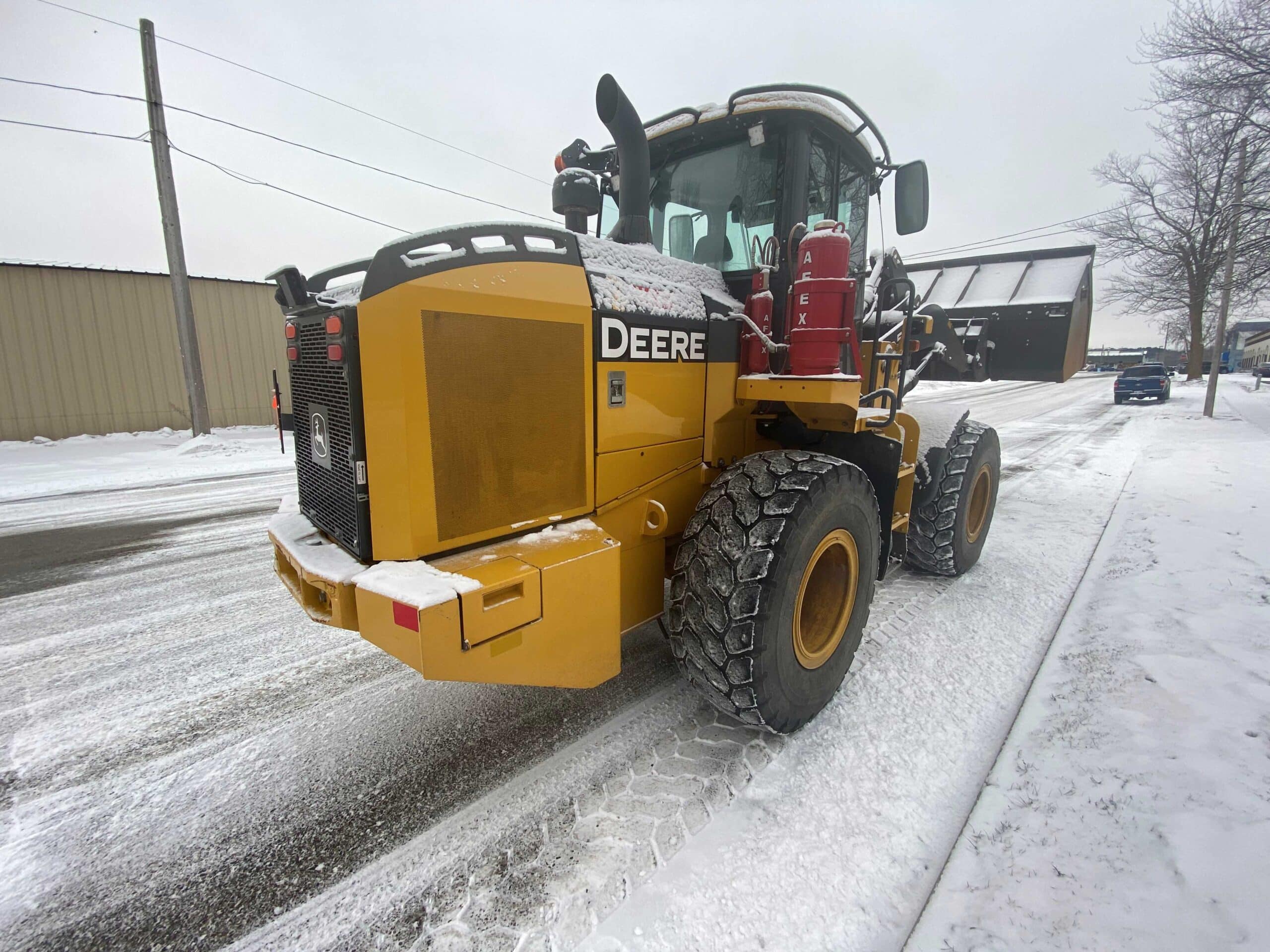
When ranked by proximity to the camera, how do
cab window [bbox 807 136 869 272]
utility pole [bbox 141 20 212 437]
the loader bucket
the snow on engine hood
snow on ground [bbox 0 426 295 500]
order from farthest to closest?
utility pole [bbox 141 20 212 437] → snow on ground [bbox 0 426 295 500] → the loader bucket → cab window [bbox 807 136 869 272] → the snow on engine hood

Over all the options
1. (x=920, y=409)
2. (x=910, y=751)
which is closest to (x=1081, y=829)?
(x=910, y=751)

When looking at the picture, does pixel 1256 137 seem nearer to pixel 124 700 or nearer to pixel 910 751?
pixel 910 751

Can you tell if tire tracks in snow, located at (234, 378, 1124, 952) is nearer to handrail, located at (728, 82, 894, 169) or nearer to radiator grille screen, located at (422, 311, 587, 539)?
radiator grille screen, located at (422, 311, 587, 539)

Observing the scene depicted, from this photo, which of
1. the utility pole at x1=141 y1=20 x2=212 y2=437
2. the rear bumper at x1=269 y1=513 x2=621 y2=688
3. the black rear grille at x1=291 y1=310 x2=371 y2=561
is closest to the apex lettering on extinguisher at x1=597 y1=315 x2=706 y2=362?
the rear bumper at x1=269 y1=513 x2=621 y2=688

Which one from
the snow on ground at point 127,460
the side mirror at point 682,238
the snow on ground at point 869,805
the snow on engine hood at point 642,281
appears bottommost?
the snow on ground at point 869,805

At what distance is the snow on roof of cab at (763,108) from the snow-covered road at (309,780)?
2.86 meters

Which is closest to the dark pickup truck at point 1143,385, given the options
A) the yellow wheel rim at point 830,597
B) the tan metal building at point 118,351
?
the yellow wheel rim at point 830,597

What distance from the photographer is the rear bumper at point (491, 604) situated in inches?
72.4

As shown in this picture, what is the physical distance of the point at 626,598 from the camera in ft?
8.80

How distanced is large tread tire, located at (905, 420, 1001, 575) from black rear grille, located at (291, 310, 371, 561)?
3.65 meters

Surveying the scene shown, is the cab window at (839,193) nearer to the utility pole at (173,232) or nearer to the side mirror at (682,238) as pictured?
the side mirror at (682,238)

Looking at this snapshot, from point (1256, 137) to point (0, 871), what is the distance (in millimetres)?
14684

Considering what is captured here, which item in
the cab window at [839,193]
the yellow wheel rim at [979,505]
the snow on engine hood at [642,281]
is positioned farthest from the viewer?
the yellow wheel rim at [979,505]

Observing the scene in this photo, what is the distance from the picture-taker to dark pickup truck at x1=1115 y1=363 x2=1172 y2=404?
21.2 m
